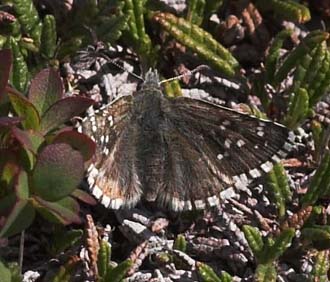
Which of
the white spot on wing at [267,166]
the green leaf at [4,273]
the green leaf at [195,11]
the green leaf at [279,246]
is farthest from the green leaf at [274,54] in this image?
the green leaf at [4,273]

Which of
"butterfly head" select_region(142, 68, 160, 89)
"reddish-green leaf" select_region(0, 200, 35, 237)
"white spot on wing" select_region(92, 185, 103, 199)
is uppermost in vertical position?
"butterfly head" select_region(142, 68, 160, 89)

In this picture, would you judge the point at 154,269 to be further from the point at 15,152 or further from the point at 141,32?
the point at 141,32

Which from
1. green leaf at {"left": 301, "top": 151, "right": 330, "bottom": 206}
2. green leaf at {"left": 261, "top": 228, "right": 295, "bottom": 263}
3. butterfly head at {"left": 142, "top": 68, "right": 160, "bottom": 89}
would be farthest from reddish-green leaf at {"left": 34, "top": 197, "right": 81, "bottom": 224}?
green leaf at {"left": 301, "top": 151, "right": 330, "bottom": 206}

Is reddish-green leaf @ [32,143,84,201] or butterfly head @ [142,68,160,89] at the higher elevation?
reddish-green leaf @ [32,143,84,201]

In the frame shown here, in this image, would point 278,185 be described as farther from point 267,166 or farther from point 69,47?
point 69,47

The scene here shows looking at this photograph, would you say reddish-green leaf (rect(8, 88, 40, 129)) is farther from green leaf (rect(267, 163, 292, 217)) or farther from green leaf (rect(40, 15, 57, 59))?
green leaf (rect(267, 163, 292, 217))

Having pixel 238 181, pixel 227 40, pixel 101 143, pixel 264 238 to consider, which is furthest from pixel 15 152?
pixel 227 40

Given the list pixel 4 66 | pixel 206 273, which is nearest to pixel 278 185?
pixel 206 273
